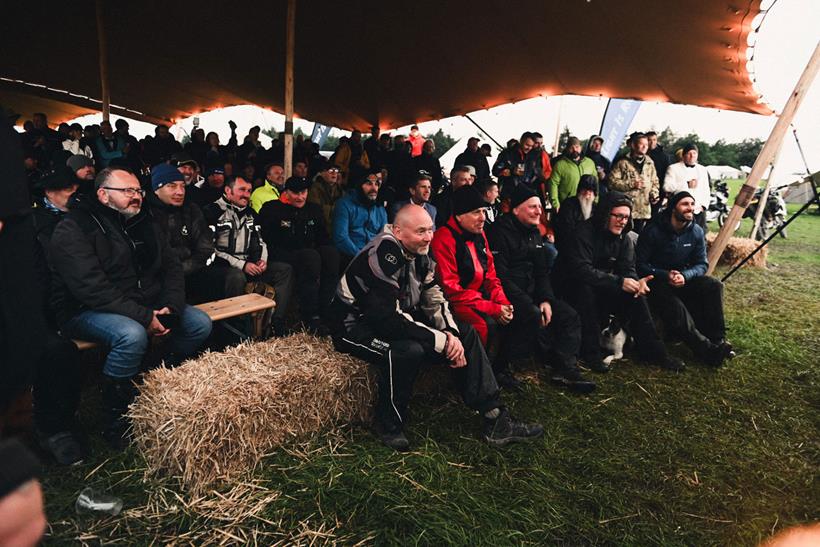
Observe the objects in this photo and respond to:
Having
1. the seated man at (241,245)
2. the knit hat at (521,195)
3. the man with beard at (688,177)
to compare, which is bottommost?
the seated man at (241,245)

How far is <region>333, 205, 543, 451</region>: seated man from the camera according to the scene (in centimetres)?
290

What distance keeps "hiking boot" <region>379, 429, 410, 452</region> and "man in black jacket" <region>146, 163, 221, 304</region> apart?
79.8 inches

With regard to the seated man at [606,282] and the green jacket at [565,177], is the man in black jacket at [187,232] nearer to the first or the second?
the seated man at [606,282]

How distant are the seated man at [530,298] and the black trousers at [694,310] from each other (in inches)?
47.5

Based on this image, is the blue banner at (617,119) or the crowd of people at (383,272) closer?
the crowd of people at (383,272)

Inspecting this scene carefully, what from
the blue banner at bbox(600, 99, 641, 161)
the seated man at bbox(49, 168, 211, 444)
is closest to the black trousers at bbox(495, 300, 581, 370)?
the seated man at bbox(49, 168, 211, 444)

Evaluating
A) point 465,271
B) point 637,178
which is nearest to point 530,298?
point 465,271

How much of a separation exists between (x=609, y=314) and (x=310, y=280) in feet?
9.69

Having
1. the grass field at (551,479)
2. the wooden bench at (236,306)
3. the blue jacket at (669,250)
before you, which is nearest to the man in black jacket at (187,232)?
the wooden bench at (236,306)

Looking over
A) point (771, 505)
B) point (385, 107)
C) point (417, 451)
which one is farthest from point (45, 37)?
point (771, 505)

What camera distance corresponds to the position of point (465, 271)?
3740 mm

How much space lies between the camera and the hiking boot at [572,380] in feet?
12.5

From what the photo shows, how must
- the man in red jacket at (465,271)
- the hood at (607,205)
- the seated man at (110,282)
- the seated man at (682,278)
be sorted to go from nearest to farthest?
the seated man at (110,282), the man in red jacket at (465,271), the hood at (607,205), the seated man at (682,278)

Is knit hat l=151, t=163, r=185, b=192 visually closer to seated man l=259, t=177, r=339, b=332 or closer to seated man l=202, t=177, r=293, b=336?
seated man l=202, t=177, r=293, b=336
